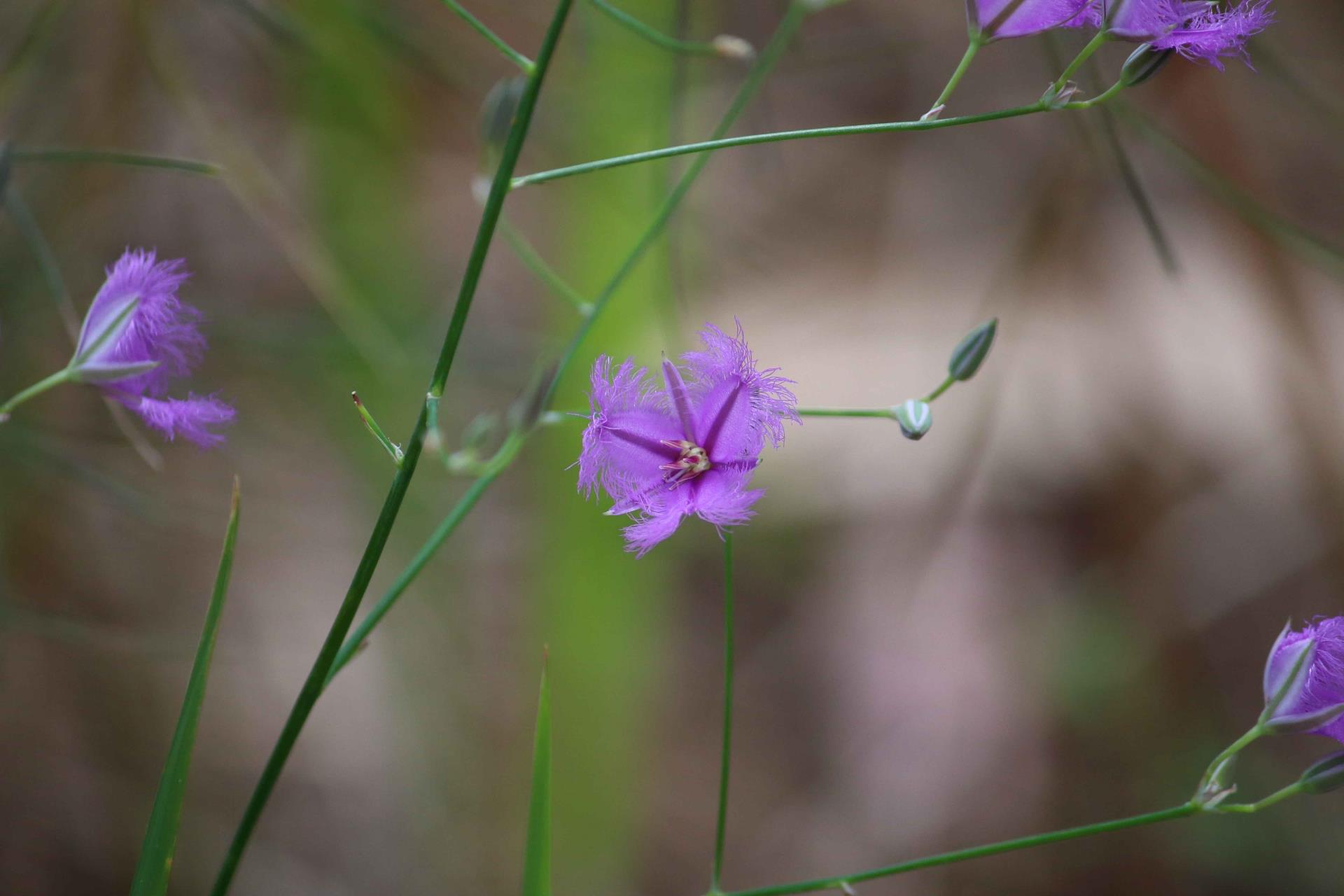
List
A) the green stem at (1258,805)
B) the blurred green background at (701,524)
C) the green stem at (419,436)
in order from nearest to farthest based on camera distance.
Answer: the green stem at (419,436)
the green stem at (1258,805)
the blurred green background at (701,524)

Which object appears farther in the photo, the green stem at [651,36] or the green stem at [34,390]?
the green stem at [651,36]

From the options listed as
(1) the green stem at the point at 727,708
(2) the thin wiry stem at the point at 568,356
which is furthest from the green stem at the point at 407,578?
(1) the green stem at the point at 727,708

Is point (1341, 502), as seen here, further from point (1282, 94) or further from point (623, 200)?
point (623, 200)

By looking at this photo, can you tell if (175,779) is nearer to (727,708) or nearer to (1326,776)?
(727,708)

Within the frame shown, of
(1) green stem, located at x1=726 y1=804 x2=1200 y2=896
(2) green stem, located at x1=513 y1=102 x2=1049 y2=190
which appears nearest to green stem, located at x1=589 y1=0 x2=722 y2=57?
(2) green stem, located at x1=513 y1=102 x2=1049 y2=190

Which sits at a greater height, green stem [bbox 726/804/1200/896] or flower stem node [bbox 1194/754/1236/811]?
flower stem node [bbox 1194/754/1236/811]

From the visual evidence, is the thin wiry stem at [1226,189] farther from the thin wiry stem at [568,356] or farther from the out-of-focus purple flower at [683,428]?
the out-of-focus purple flower at [683,428]

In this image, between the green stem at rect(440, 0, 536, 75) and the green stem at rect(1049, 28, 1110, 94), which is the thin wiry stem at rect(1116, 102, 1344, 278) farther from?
A: the green stem at rect(440, 0, 536, 75)

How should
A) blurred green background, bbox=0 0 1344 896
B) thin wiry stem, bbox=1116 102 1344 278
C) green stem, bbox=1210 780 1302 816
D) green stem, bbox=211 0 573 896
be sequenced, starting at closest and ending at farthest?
green stem, bbox=211 0 573 896 → green stem, bbox=1210 780 1302 816 → thin wiry stem, bbox=1116 102 1344 278 → blurred green background, bbox=0 0 1344 896
